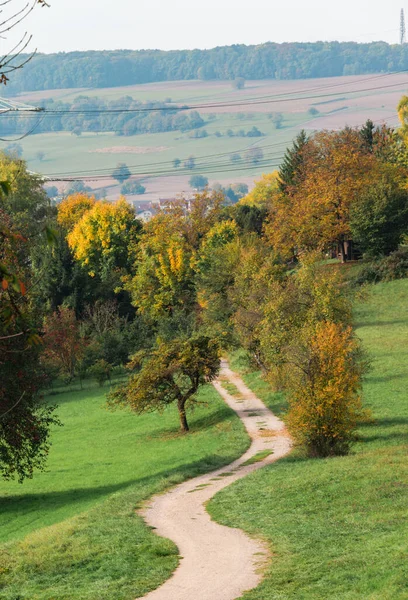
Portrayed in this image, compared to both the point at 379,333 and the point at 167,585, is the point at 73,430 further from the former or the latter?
the point at 167,585

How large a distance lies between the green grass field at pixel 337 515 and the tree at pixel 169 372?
8068 mm

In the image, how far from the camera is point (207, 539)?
74.6 ft

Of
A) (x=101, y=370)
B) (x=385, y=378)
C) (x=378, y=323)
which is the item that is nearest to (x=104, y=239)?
(x=101, y=370)

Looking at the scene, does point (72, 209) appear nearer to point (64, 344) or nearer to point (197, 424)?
point (64, 344)

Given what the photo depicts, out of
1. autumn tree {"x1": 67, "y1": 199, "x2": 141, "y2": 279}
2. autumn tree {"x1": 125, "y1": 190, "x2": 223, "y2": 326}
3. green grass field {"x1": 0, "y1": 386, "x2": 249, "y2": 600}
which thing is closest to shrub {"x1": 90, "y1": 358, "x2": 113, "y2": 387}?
green grass field {"x1": 0, "y1": 386, "x2": 249, "y2": 600}

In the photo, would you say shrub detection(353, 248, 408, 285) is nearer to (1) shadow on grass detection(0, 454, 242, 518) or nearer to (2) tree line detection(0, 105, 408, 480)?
(2) tree line detection(0, 105, 408, 480)

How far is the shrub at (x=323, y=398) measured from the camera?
32.7m

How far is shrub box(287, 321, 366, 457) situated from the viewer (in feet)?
107

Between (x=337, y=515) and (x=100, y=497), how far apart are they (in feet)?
39.8

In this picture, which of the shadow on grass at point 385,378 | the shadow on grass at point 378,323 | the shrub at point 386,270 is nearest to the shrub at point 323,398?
the shadow on grass at point 385,378

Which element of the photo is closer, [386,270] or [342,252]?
[386,270]

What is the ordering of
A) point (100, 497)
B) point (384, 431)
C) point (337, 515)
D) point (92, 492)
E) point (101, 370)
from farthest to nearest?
point (101, 370), point (384, 431), point (92, 492), point (100, 497), point (337, 515)

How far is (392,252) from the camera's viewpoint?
7550cm

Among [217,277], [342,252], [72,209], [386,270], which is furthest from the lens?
[72,209]
